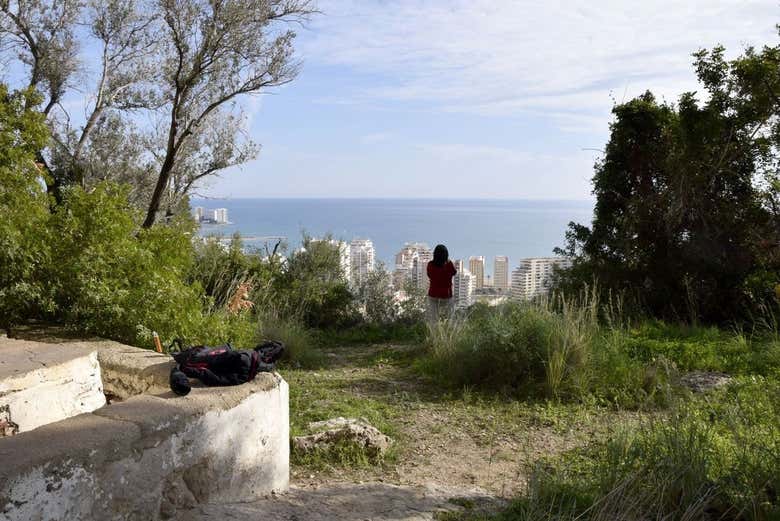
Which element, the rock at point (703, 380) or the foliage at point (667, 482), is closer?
the foliage at point (667, 482)

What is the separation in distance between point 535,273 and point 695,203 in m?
3.28

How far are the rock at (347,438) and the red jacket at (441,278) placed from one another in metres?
5.11

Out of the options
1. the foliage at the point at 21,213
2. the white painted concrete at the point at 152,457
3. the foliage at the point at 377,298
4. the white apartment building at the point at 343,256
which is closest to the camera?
the white painted concrete at the point at 152,457

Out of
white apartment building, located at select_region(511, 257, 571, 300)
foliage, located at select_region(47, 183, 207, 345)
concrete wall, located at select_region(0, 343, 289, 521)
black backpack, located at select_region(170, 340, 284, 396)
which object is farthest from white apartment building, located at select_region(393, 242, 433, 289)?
concrete wall, located at select_region(0, 343, 289, 521)

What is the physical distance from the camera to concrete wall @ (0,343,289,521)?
2746 mm

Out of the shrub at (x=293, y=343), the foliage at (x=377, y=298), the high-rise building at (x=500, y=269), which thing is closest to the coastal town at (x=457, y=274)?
the foliage at (x=377, y=298)

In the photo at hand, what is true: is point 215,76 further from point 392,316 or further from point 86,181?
point 392,316

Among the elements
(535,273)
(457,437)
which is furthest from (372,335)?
(457,437)

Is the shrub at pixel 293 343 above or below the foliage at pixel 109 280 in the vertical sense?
below

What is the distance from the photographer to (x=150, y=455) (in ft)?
10.6

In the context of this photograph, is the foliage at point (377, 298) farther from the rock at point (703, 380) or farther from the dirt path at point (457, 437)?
the rock at point (703, 380)

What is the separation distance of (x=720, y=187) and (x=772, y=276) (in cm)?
165

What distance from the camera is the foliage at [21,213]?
518 cm

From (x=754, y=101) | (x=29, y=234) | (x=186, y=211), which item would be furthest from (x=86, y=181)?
(x=754, y=101)
